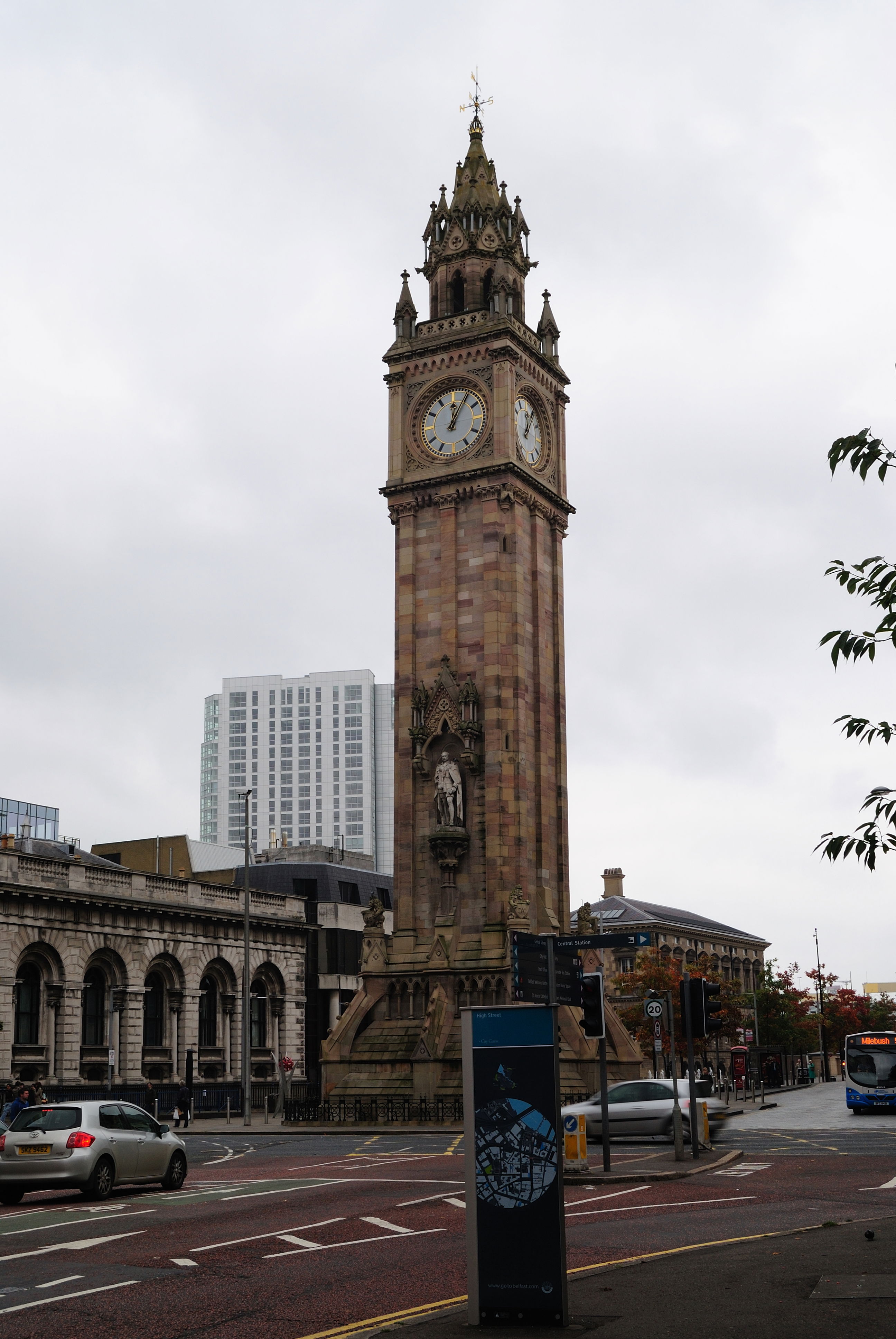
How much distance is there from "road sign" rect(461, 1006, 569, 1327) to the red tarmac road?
4.35ft

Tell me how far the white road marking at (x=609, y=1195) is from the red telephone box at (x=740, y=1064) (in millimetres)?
49222

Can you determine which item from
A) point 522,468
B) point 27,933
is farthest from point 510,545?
point 27,933

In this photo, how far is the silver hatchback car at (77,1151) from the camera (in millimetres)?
21906

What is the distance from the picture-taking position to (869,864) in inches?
364

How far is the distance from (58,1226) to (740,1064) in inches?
2202

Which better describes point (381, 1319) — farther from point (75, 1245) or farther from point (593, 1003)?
point (593, 1003)

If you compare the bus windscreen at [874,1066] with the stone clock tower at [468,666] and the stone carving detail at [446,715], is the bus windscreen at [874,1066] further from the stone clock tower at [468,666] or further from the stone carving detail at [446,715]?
the stone carving detail at [446,715]

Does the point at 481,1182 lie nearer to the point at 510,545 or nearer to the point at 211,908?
the point at 510,545

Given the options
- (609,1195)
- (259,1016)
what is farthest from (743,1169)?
(259,1016)

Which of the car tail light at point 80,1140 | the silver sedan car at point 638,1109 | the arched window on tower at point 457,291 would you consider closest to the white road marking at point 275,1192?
the car tail light at point 80,1140

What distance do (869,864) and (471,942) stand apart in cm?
4579

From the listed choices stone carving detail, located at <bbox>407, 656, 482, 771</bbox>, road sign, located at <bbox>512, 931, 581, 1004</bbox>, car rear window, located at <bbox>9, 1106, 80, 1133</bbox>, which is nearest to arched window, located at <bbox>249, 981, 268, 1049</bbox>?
stone carving detail, located at <bbox>407, 656, 482, 771</bbox>

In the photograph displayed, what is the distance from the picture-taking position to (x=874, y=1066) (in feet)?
171

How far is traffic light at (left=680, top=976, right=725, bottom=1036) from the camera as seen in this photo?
26.9 metres
